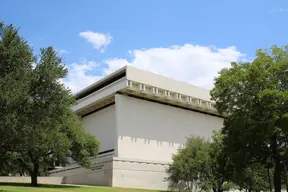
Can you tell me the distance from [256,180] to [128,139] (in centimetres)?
1863

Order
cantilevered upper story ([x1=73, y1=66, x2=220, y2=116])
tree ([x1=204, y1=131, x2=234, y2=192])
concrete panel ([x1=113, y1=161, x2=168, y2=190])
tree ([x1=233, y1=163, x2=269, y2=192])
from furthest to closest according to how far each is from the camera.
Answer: cantilevered upper story ([x1=73, y1=66, x2=220, y2=116])
concrete panel ([x1=113, y1=161, x2=168, y2=190])
tree ([x1=233, y1=163, x2=269, y2=192])
tree ([x1=204, y1=131, x2=234, y2=192])

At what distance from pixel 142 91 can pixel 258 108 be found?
88.6 feet

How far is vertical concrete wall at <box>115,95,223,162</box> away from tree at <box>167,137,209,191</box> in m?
7.78

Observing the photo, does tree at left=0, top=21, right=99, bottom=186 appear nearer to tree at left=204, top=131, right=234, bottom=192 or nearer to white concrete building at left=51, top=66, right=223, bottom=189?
tree at left=204, top=131, right=234, bottom=192

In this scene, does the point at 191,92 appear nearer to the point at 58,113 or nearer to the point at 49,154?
the point at 49,154

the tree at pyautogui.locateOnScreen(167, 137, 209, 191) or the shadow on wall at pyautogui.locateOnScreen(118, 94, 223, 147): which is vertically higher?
the shadow on wall at pyautogui.locateOnScreen(118, 94, 223, 147)

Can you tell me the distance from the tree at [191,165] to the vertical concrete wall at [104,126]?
445 inches

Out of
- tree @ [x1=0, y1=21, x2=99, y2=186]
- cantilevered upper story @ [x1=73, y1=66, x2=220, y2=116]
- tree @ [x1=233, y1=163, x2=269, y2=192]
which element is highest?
cantilevered upper story @ [x1=73, y1=66, x2=220, y2=116]

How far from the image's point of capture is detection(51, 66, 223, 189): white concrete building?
50.0 metres

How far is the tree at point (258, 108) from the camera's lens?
27859 millimetres

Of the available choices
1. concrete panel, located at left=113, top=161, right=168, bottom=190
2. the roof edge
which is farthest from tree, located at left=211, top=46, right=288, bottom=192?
the roof edge

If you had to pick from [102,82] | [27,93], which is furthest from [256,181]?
[27,93]

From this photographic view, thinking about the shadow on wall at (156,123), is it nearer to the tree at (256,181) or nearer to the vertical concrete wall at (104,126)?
the vertical concrete wall at (104,126)

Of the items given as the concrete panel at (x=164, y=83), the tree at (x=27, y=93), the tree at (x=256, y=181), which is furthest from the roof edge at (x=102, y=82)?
the tree at (x=27, y=93)
